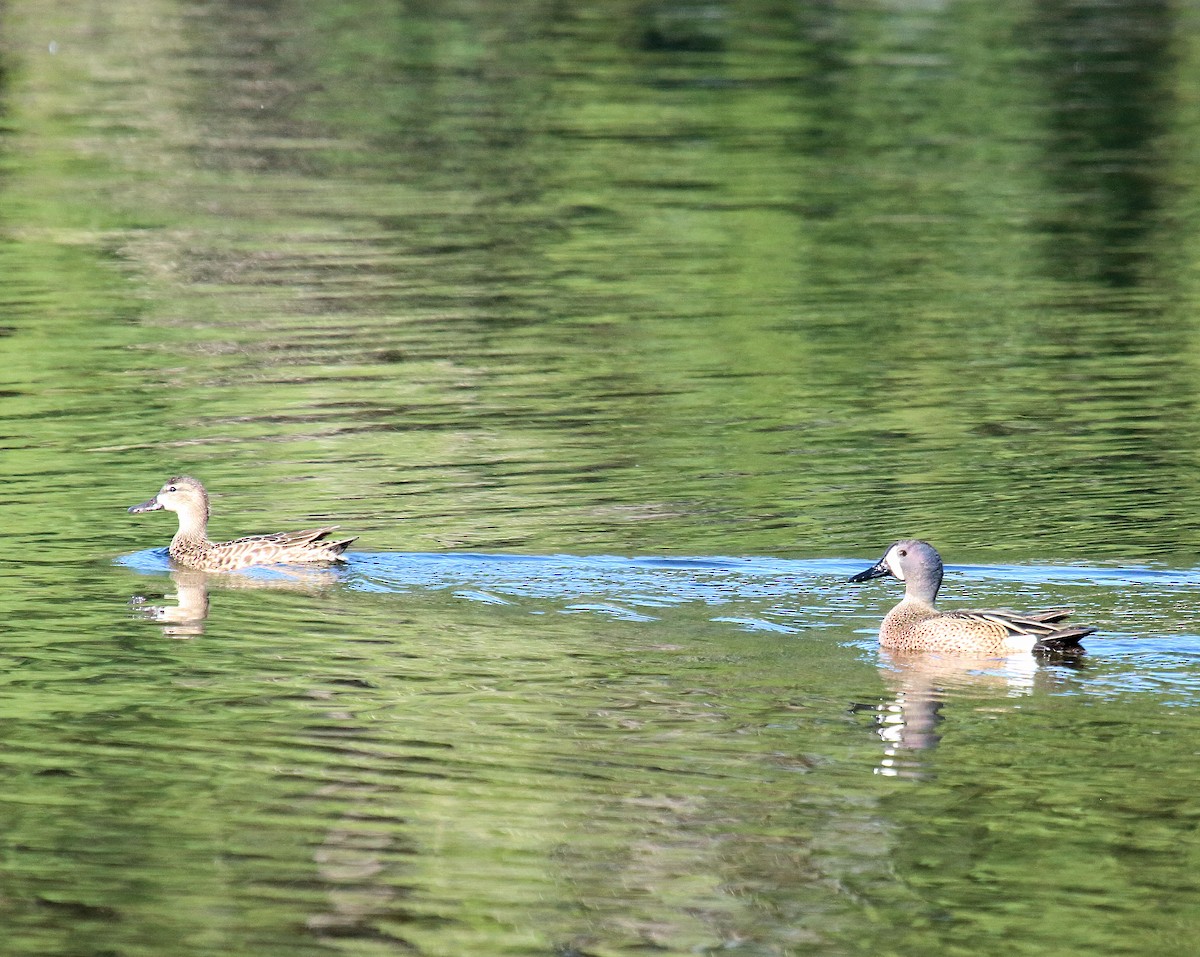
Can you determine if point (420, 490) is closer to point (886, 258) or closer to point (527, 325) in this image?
point (527, 325)

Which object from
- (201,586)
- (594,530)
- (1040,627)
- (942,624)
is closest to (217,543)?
(201,586)

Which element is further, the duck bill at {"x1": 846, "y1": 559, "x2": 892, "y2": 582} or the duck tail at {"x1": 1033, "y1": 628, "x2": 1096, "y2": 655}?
the duck bill at {"x1": 846, "y1": 559, "x2": 892, "y2": 582}

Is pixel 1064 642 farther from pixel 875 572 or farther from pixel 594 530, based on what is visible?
pixel 594 530

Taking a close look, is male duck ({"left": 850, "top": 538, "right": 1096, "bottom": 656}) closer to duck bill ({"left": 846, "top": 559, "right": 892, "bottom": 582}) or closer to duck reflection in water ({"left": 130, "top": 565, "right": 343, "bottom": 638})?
duck bill ({"left": 846, "top": 559, "right": 892, "bottom": 582})

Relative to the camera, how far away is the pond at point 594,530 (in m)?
8.84

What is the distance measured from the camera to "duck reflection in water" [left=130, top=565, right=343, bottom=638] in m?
12.5

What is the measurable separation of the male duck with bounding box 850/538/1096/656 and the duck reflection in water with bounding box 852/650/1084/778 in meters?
0.06

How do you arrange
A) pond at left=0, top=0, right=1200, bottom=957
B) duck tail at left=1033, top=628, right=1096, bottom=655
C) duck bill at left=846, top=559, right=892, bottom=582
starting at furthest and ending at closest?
duck bill at left=846, top=559, right=892, bottom=582
duck tail at left=1033, top=628, right=1096, bottom=655
pond at left=0, top=0, right=1200, bottom=957

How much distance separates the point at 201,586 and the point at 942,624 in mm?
4420

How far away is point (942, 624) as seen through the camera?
11594 millimetres

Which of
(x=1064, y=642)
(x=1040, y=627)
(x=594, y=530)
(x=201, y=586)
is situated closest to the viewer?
(x=1040, y=627)

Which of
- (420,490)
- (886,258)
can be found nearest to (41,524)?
(420,490)

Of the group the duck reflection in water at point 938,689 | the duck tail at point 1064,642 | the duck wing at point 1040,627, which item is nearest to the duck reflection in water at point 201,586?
the duck reflection in water at point 938,689

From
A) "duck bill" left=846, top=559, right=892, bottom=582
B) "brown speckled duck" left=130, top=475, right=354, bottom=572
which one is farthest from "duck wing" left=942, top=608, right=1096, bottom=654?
"brown speckled duck" left=130, top=475, right=354, bottom=572
